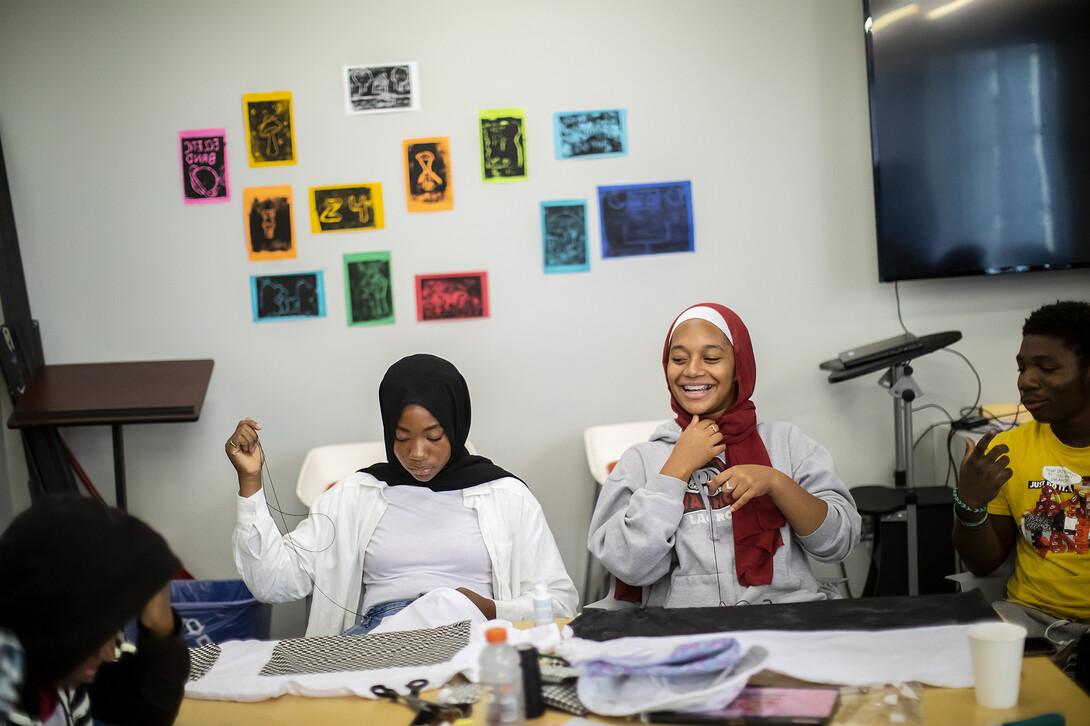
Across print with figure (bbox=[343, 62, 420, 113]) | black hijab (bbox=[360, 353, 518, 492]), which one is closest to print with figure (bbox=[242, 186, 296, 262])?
print with figure (bbox=[343, 62, 420, 113])

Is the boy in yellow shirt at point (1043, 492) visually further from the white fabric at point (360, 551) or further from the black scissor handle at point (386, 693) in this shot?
the black scissor handle at point (386, 693)

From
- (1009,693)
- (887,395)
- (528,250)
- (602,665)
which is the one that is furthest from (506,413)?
(1009,693)

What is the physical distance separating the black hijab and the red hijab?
54 centimetres

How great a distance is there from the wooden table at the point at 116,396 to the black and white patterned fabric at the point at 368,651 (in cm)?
142

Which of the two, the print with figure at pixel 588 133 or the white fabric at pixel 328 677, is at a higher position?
the print with figure at pixel 588 133

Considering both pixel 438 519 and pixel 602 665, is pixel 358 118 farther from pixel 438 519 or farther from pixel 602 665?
pixel 602 665

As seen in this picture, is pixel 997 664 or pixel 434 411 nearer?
pixel 997 664

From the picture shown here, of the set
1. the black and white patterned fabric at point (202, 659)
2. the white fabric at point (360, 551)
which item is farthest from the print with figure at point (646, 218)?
the black and white patterned fabric at point (202, 659)

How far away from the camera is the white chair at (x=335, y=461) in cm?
278

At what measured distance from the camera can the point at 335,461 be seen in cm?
283

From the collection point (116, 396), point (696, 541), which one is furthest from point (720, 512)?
point (116, 396)

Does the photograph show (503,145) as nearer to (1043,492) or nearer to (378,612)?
(378,612)

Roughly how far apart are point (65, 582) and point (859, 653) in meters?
1.11

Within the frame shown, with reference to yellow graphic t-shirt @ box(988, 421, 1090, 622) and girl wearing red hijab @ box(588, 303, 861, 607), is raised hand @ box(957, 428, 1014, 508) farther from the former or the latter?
girl wearing red hijab @ box(588, 303, 861, 607)
